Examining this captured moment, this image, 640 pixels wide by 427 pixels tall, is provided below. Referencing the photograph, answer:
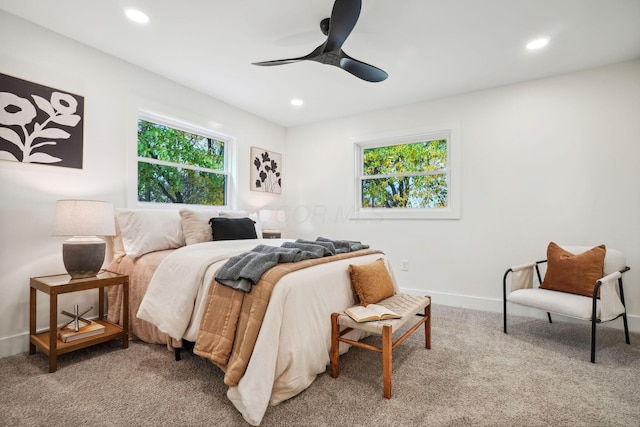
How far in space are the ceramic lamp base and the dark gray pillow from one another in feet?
2.91

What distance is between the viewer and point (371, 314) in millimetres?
1958

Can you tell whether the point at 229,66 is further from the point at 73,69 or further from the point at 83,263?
the point at 83,263

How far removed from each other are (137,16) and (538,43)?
10.5 feet

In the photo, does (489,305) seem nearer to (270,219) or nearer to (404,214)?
(404,214)

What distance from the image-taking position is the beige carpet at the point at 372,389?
163 cm

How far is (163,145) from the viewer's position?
3.54 metres

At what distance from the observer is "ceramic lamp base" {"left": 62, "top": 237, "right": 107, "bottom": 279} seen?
2.30 meters

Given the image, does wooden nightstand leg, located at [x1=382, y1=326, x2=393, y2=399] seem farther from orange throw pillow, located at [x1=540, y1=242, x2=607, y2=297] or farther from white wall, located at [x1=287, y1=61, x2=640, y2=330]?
white wall, located at [x1=287, y1=61, x2=640, y2=330]

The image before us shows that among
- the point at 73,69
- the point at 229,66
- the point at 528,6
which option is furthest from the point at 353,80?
the point at 73,69

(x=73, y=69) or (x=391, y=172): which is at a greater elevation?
(x=73, y=69)

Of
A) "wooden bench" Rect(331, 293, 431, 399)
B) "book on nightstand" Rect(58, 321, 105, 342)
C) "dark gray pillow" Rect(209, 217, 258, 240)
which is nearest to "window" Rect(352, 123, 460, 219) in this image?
"dark gray pillow" Rect(209, 217, 258, 240)

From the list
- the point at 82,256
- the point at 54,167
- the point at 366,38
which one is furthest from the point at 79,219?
the point at 366,38

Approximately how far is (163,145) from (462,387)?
3504 millimetres

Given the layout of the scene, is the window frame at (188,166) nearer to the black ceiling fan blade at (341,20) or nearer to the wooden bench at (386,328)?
the black ceiling fan blade at (341,20)
